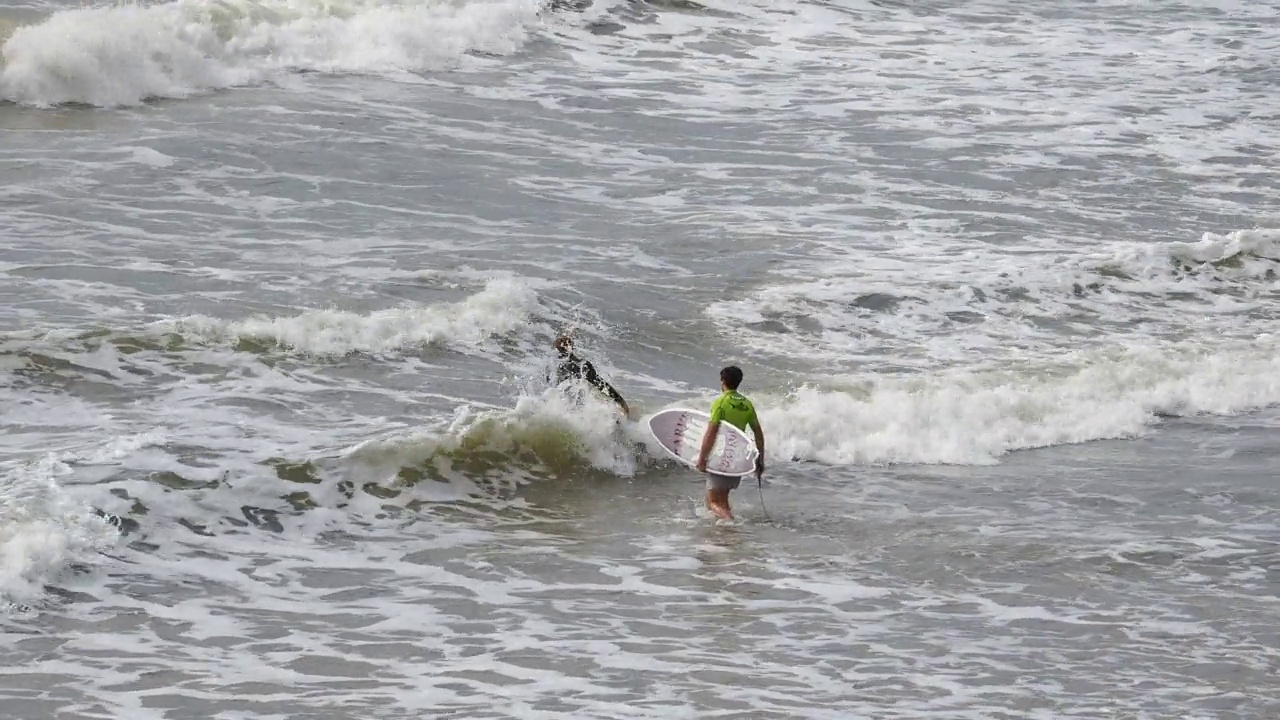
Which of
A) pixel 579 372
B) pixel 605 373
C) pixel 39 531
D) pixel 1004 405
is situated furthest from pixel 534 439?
pixel 1004 405

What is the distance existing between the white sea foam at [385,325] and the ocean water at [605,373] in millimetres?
48

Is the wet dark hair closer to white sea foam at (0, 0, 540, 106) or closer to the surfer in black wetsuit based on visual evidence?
the surfer in black wetsuit

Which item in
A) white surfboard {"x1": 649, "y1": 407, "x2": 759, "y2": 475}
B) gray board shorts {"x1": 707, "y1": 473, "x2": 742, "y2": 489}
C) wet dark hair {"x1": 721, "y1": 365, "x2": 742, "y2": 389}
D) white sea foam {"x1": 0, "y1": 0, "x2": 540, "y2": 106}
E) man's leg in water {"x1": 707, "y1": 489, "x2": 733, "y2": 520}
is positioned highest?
white sea foam {"x1": 0, "y1": 0, "x2": 540, "y2": 106}

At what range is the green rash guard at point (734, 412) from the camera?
39.4 ft

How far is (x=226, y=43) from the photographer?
78.3 ft

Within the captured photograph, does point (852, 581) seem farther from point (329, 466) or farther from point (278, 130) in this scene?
point (278, 130)

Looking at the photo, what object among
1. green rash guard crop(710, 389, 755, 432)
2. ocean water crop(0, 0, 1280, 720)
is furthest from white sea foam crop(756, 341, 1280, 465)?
green rash guard crop(710, 389, 755, 432)

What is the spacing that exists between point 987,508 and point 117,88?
14.5 m

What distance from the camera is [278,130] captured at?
20.5 m

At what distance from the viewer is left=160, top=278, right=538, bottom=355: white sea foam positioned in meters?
13.8

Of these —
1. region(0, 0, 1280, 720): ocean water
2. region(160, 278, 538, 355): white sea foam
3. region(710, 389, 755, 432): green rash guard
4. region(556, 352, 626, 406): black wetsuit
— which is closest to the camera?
region(0, 0, 1280, 720): ocean water

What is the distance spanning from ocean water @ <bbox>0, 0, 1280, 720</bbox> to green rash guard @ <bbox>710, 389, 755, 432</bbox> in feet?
2.23

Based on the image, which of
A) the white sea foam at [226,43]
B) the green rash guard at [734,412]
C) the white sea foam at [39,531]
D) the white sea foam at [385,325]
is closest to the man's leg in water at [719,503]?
the green rash guard at [734,412]

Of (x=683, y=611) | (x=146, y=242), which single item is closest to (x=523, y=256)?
(x=146, y=242)
